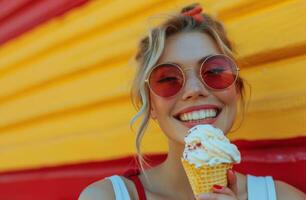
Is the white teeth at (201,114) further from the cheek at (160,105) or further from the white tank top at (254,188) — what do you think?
the white tank top at (254,188)

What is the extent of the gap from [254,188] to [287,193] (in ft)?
0.37

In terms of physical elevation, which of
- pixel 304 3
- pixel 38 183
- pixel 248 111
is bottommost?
pixel 38 183

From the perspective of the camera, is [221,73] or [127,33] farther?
[127,33]

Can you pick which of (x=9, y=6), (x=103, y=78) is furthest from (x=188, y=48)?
(x=9, y=6)

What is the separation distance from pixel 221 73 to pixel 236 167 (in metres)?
0.78

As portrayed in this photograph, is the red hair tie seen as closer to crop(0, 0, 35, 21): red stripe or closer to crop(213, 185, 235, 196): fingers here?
crop(213, 185, 235, 196): fingers

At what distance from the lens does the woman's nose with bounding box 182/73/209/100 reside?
1808 millimetres

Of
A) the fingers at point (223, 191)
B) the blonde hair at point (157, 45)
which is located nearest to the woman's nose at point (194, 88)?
the blonde hair at point (157, 45)

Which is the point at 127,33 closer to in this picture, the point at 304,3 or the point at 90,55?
the point at 90,55

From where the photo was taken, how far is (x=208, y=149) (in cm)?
161

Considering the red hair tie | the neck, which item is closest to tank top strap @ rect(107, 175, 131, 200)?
the neck

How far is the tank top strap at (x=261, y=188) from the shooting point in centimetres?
199

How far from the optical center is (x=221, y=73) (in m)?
1.84

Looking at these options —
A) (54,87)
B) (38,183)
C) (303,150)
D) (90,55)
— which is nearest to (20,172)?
(38,183)
